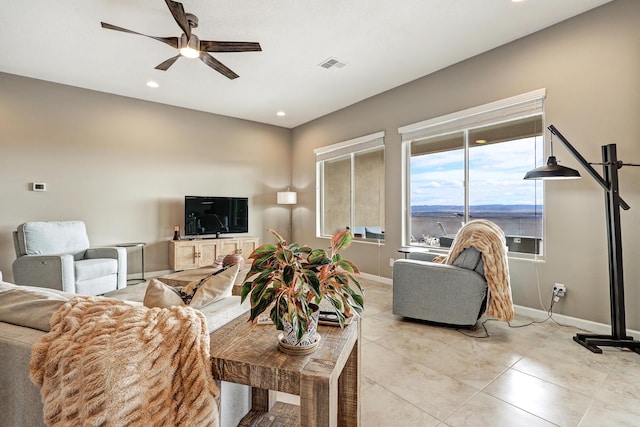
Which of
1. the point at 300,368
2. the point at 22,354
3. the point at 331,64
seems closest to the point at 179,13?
the point at 331,64

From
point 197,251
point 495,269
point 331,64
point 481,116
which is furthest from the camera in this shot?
point 197,251

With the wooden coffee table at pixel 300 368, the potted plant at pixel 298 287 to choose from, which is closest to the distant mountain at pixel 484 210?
the wooden coffee table at pixel 300 368

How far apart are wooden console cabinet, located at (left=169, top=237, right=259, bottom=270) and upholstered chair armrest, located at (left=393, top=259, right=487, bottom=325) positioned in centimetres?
305

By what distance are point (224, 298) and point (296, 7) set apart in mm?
2537

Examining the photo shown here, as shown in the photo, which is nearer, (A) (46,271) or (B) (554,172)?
(B) (554,172)

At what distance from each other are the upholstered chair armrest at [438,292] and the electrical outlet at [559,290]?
81 centimetres

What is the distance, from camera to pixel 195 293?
1.28 metres

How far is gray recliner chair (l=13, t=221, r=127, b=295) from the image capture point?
326 cm

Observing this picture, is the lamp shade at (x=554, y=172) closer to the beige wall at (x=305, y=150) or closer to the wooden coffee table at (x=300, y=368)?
the beige wall at (x=305, y=150)

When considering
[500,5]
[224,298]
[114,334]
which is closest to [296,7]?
[500,5]

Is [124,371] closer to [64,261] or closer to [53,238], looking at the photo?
[64,261]

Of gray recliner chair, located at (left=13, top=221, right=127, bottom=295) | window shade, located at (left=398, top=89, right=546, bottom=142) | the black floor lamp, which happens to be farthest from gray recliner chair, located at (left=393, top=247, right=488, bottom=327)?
gray recliner chair, located at (left=13, top=221, right=127, bottom=295)

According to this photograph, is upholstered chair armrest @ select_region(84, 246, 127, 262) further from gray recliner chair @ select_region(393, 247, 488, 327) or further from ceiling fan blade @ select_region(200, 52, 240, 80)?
gray recliner chair @ select_region(393, 247, 488, 327)

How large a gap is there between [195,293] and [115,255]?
3353mm
